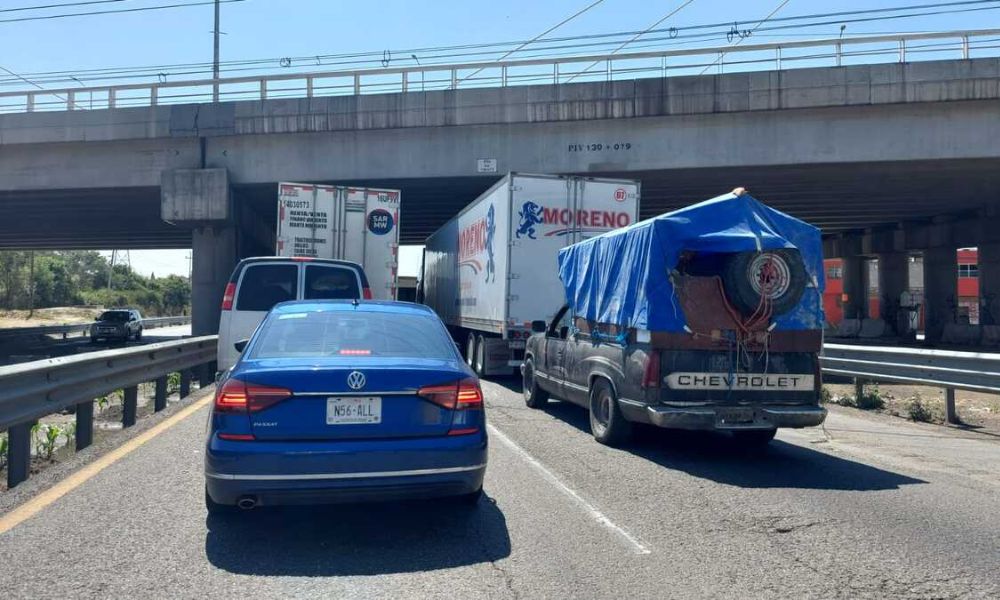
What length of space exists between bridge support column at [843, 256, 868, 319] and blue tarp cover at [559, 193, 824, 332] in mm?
39513

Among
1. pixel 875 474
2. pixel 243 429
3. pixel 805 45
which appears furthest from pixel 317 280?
pixel 805 45

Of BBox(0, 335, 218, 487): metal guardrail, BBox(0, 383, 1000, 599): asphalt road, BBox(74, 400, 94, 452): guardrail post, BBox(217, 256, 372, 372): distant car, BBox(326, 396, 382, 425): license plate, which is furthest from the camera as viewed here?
BBox(217, 256, 372, 372): distant car

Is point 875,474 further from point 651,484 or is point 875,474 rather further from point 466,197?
point 466,197

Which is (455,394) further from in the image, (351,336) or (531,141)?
(531,141)

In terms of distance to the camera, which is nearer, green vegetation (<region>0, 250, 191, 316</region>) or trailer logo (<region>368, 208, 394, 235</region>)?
trailer logo (<region>368, 208, 394, 235</region>)

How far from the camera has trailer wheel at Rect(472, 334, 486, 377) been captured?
15.6 meters

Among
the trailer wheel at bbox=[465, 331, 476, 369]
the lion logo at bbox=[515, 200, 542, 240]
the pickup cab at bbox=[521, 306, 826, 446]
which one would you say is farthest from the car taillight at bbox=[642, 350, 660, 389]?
the trailer wheel at bbox=[465, 331, 476, 369]

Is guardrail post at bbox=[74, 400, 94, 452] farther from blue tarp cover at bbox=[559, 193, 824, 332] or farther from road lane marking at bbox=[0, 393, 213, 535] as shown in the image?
blue tarp cover at bbox=[559, 193, 824, 332]

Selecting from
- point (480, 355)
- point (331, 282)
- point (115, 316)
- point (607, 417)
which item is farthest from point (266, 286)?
point (115, 316)

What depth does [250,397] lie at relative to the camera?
4.87m

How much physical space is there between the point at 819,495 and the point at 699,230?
9.01ft

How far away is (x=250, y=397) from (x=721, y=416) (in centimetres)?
453

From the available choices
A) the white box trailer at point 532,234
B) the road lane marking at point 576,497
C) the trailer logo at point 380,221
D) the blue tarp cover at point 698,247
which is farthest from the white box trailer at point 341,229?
the blue tarp cover at point 698,247

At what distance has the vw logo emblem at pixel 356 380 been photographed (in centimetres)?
495
